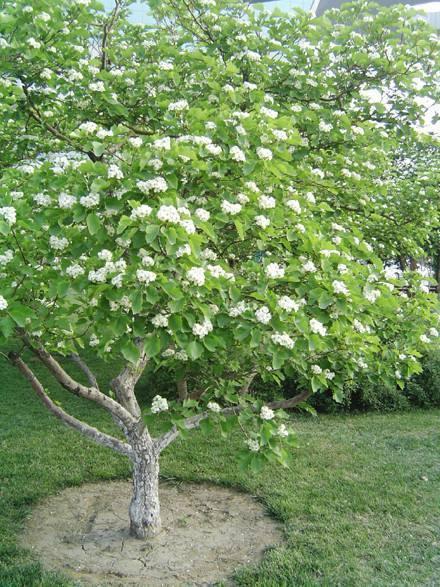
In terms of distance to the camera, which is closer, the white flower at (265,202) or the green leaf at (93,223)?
the green leaf at (93,223)

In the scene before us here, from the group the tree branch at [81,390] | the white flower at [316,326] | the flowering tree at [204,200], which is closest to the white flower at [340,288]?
the flowering tree at [204,200]

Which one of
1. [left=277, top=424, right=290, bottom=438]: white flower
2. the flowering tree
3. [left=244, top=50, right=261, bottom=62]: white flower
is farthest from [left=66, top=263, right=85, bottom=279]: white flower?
[left=244, top=50, right=261, bottom=62]: white flower

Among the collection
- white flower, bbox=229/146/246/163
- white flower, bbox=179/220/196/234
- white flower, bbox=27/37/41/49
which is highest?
white flower, bbox=27/37/41/49

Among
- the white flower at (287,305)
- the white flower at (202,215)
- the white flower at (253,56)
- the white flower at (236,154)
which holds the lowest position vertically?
the white flower at (287,305)

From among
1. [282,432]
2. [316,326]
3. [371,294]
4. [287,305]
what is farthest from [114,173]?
[282,432]

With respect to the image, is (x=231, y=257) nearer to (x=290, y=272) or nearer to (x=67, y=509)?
(x=290, y=272)

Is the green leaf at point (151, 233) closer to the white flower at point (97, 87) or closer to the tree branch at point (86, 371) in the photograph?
the white flower at point (97, 87)

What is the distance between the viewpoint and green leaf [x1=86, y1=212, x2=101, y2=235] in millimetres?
2973

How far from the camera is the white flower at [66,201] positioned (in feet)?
10.2

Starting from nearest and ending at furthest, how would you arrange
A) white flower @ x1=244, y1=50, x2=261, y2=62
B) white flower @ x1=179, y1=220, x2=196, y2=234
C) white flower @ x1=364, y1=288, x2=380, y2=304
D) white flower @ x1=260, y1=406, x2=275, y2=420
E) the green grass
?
white flower @ x1=179, y1=220, x2=196, y2=234
white flower @ x1=364, y1=288, x2=380, y2=304
white flower @ x1=260, y1=406, x2=275, y2=420
the green grass
white flower @ x1=244, y1=50, x2=261, y2=62

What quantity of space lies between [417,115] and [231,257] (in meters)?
2.07

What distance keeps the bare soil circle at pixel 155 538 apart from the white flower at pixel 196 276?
91.4 inches

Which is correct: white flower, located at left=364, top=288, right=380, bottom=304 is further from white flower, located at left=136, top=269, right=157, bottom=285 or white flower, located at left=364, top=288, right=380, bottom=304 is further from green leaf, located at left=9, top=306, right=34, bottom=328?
green leaf, located at left=9, top=306, right=34, bottom=328

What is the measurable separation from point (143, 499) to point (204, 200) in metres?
2.49
